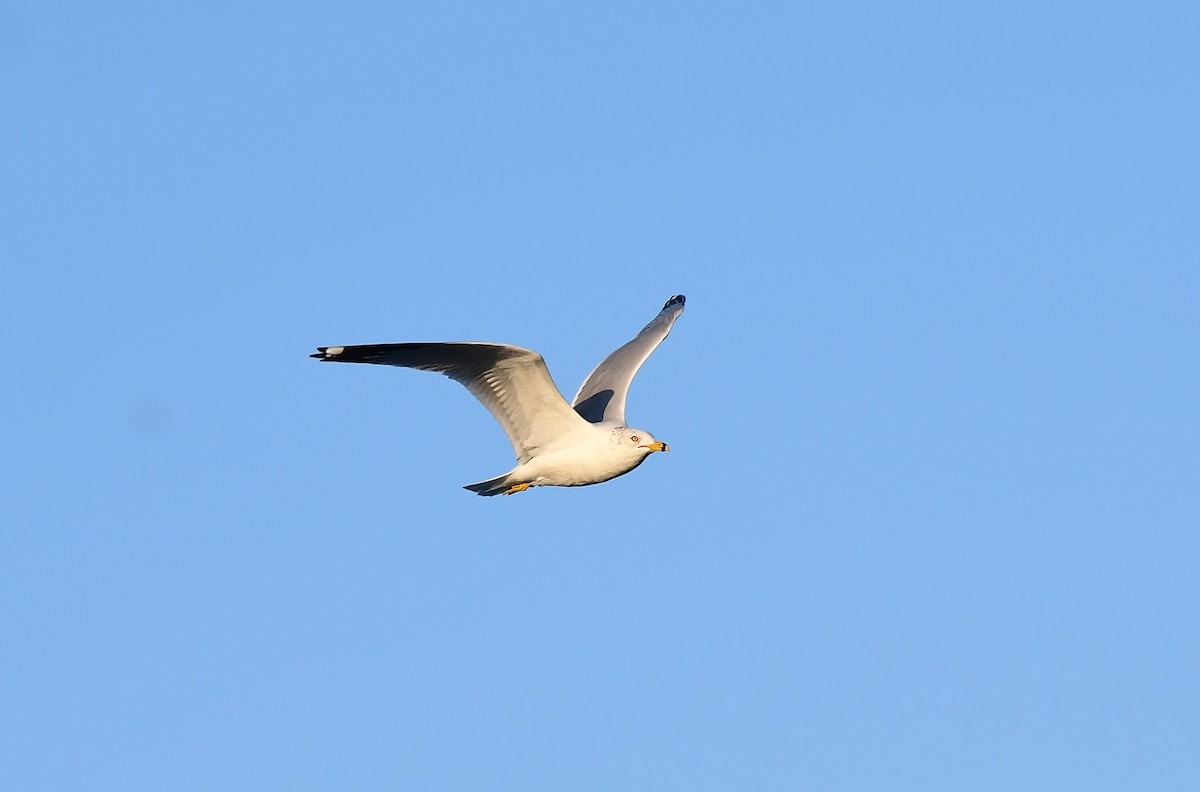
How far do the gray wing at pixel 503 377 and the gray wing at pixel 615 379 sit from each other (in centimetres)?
169

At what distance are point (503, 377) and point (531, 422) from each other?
3.03 ft

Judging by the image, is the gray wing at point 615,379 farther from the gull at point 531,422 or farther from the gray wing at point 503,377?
the gray wing at point 503,377

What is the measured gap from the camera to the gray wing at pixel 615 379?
20.7m

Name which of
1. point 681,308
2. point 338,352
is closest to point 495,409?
point 338,352

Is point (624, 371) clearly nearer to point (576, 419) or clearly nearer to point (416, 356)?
point (576, 419)

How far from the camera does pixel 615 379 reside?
21.8 metres

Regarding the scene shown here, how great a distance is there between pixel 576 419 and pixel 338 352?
358 cm

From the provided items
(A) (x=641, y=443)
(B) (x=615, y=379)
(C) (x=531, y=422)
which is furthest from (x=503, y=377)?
(B) (x=615, y=379)

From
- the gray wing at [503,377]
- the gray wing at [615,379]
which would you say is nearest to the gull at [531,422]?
the gray wing at [503,377]

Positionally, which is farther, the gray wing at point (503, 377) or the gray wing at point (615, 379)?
the gray wing at point (615, 379)

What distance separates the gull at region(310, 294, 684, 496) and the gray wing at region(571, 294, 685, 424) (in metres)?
0.48

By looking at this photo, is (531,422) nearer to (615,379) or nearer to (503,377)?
(503,377)

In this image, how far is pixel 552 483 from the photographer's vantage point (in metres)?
18.8

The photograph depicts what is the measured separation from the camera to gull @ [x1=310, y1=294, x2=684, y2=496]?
1692 cm
